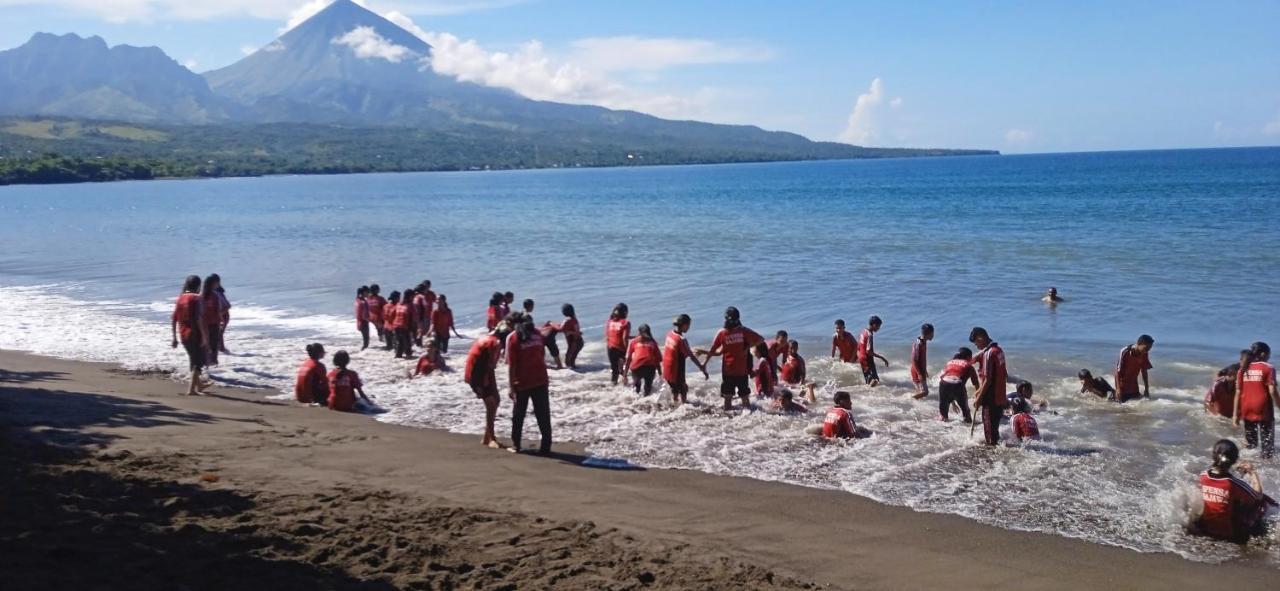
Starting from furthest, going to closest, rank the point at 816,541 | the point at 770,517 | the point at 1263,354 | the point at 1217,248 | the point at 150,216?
the point at 150,216 → the point at 1217,248 → the point at 1263,354 → the point at 770,517 → the point at 816,541

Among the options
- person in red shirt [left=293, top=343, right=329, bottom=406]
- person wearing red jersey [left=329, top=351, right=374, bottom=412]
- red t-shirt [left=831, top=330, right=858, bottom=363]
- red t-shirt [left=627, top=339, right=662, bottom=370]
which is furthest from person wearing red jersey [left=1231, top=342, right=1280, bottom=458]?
person in red shirt [left=293, top=343, right=329, bottom=406]

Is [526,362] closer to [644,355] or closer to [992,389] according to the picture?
[644,355]

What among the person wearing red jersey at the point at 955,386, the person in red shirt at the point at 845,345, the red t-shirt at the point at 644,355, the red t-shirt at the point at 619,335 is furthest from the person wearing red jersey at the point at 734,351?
the person in red shirt at the point at 845,345

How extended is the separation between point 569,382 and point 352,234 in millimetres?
41306

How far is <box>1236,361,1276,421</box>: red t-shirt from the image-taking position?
428 inches

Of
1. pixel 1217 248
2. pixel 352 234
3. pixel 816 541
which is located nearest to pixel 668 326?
pixel 816 541

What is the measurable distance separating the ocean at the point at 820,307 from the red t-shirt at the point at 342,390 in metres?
0.60

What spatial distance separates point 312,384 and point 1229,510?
34.5ft

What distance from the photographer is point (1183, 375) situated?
15.7m

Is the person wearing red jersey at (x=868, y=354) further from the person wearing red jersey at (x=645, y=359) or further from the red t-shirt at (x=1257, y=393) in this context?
the red t-shirt at (x=1257, y=393)

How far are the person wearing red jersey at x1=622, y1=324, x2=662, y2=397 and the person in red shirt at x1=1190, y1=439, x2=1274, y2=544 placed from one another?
6804mm

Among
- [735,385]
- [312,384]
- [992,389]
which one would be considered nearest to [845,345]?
[735,385]

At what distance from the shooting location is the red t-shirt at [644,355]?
13398mm

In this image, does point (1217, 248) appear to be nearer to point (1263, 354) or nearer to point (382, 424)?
point (1263, 354)
